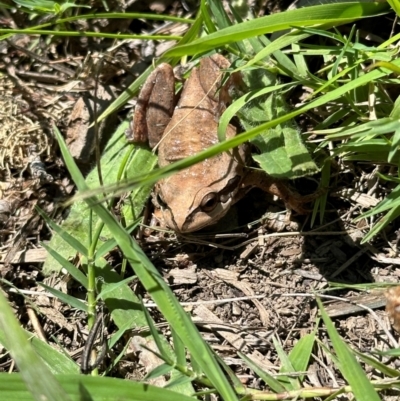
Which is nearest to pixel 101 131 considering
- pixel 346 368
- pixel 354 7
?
pixel 354 7

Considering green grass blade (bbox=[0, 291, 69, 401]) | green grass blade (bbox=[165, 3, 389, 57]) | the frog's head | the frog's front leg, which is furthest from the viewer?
the frog's front leg

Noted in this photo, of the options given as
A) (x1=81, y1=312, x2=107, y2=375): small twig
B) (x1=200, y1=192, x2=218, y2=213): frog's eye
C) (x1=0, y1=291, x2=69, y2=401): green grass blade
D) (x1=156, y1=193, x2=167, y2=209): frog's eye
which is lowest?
(x1=81, y1=312, x2=107, y2=375): small twig

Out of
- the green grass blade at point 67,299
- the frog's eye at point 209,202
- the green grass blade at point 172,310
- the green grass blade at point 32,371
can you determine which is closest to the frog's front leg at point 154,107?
the frog's eye at point 209,202

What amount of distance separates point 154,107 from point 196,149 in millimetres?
543

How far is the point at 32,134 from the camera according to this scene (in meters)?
4.91

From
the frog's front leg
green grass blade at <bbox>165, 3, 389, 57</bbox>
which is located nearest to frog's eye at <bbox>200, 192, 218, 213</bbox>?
the frog's front leg

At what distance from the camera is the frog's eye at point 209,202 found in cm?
410

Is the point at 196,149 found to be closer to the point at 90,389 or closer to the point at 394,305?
the point at 394,305

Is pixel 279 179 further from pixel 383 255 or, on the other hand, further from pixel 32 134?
pixel 32 134

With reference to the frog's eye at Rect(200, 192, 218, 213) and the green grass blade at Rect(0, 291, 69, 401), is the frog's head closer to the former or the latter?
the frog's eye at Rect(200, 192, 218, 213)

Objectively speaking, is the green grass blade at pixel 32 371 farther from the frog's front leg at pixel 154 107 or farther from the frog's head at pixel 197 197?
the frog's front leg at pixel 154 107

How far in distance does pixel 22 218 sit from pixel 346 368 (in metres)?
2.84

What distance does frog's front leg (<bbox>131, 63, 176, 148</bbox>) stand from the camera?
4.51m

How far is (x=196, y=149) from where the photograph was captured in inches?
172
